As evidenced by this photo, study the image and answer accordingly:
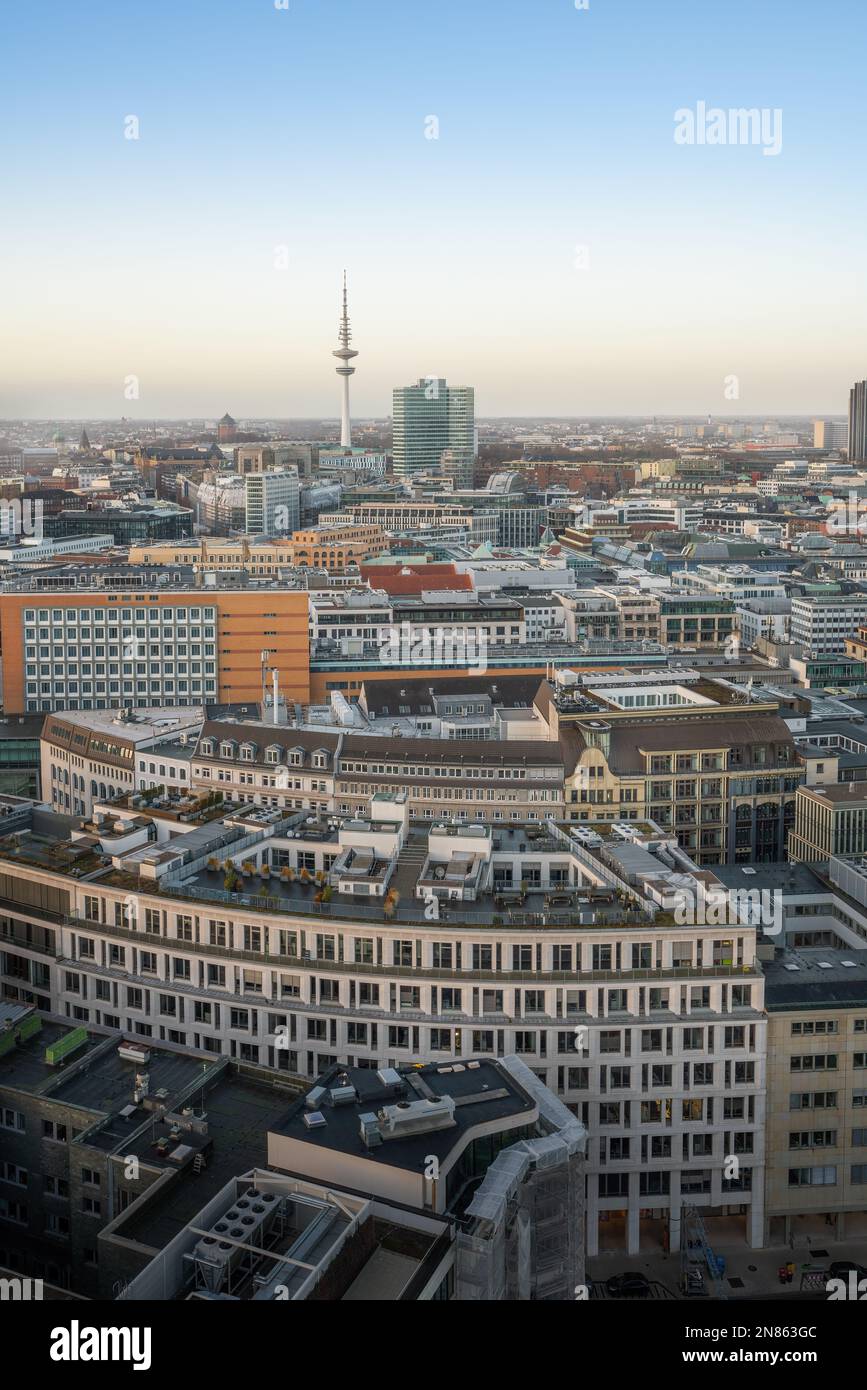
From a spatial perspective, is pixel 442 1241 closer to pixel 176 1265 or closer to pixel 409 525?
pixel 176 1265

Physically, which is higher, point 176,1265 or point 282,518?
point 282,518

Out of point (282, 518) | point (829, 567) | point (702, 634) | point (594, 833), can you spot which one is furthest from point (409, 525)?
point (594, 833)

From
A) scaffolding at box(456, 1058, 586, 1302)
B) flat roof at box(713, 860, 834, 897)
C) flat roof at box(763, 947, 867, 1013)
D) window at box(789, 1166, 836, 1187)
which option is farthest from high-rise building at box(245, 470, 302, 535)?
scaffolding at box(456, 1058, 586, 1302)

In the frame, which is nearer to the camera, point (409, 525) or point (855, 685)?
point (855, 685)

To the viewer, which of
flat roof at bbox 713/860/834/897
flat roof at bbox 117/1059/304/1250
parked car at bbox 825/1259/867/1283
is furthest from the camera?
flat roof at bbox 713/860/834/897

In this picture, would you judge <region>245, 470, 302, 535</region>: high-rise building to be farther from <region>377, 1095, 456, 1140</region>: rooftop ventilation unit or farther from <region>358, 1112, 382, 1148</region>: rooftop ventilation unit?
<region>358, 1112, 382, 1148</region>: rooftop ventilation unit

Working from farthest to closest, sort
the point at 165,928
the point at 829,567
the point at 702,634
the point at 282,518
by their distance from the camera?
the point at 282,518 → the point at 829,567 → the point at 702,634 → the point at 165,928

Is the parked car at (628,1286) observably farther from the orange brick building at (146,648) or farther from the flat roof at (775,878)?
the orange brick building at (146,648)

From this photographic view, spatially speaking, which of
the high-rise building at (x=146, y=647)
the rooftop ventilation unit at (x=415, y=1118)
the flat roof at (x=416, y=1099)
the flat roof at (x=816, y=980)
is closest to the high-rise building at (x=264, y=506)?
the high-rise building at (x=146, y=647)
